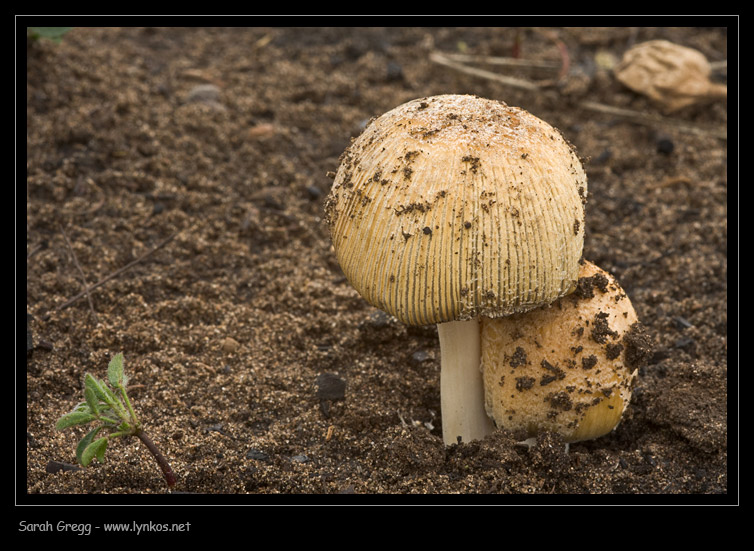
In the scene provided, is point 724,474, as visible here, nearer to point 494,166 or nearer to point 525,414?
point 525,414

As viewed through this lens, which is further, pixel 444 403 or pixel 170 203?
pixel 170 203

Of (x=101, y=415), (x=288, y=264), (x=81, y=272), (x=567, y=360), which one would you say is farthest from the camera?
(x=288, y=264)

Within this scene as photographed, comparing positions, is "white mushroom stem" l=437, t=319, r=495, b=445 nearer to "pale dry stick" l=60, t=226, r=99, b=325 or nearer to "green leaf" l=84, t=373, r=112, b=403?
"green leaf" l=84, t=373, r=112, b=403

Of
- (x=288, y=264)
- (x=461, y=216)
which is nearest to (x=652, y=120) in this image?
(x=288, y=264)

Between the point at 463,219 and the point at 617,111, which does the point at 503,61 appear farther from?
the point at 463,219

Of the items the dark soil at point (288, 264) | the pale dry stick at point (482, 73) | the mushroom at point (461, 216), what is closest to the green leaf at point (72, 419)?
the dark soil at point (288, 264)

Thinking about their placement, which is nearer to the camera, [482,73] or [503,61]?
[482,73]

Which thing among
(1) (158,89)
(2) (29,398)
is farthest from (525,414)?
(1) (158,89)
